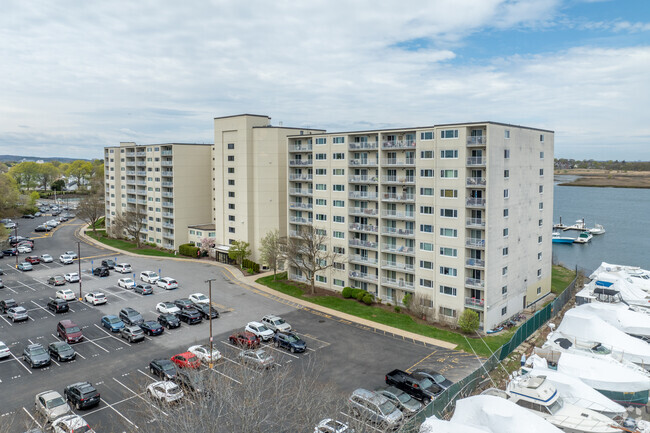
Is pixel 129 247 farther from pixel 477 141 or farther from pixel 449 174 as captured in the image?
pixel 477 141

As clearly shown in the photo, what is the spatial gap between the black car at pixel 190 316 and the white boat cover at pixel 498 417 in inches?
1117

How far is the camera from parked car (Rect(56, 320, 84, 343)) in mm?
40000

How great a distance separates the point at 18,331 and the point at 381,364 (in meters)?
35.0

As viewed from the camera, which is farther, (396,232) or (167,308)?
(396,232)

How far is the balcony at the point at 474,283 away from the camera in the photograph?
44.0 metres

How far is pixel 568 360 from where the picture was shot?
34000 millimetres

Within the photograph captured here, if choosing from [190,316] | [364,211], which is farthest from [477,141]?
[190,316]

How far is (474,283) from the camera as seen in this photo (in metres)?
44.6

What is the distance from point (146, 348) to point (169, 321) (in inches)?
198

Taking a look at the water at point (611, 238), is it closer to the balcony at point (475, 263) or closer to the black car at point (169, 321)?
the balcony at point (475, 263)

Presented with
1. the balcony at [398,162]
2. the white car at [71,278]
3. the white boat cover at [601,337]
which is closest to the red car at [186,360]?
the balcony at [398,162]

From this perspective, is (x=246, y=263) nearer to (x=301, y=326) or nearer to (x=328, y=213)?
(x=328, y=213)

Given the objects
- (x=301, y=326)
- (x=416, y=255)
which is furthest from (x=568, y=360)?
(x=301, y=326)

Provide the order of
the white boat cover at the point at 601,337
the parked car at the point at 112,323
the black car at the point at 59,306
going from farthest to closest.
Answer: the black car at the point at 59,306 < the parked car at the point at 112,323 < the white boat cover at the point at 601,337
